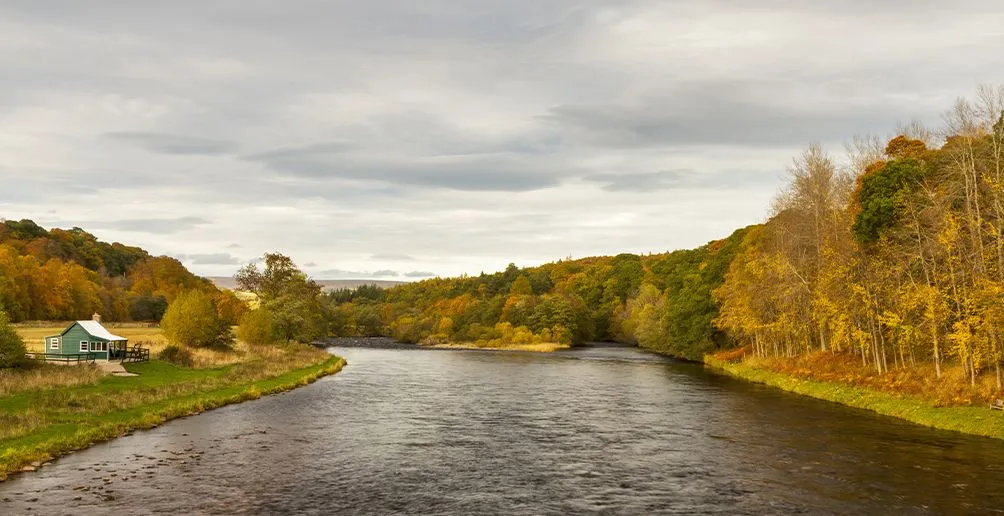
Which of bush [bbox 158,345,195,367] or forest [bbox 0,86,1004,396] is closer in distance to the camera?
forest [bbox 0,86,1004,396]

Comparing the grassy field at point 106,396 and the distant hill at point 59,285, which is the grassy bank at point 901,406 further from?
the distant hill at point 59,285

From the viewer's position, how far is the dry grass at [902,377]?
44719 mm

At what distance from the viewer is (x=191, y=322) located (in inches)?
3346

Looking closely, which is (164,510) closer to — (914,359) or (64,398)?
(64,398)

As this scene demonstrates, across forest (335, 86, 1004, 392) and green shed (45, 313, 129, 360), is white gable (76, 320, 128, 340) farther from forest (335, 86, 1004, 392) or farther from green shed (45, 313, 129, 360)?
forest (335, 86, 1004, 392)

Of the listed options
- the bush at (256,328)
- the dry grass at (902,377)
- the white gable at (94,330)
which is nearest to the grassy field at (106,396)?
the white gable at (94,330)

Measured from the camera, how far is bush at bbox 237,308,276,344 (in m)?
104

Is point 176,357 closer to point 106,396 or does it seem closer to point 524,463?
point 106,396

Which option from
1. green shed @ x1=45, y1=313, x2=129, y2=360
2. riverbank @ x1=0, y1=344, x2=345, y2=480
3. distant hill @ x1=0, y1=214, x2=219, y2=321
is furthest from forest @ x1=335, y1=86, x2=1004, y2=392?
distant hill @ x1=0, y1=214, x2=219, y2=321

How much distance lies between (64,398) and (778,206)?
233ft

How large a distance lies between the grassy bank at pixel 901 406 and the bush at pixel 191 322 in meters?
67.3

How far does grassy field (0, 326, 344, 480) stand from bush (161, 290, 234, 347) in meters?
2.94

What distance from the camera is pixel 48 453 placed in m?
33.4

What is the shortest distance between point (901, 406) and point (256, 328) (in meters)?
86.7
